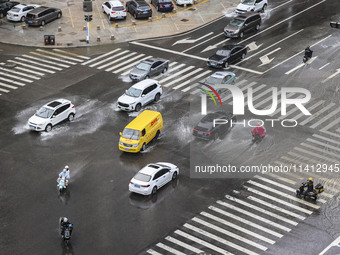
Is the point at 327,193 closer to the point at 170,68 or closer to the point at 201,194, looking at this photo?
the point at 201,194

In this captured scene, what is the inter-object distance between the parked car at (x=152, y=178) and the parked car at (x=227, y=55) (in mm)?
20350

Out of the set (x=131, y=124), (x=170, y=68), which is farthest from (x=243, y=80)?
(x=131, y=124)

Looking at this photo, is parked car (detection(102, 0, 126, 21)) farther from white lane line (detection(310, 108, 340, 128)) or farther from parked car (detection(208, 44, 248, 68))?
white lane line (detection(310, 108, 340, 128))

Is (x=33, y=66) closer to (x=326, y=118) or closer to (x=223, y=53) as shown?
(x=223, y=53)

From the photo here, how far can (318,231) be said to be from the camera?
40.6 meters

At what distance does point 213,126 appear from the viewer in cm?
5206

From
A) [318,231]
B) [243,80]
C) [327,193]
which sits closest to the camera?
[318,231]

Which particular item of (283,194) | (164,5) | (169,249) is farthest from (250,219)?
(164,5)

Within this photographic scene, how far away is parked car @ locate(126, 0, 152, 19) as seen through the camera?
76.6 m

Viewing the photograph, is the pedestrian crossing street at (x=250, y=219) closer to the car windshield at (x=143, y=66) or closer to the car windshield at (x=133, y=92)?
the car windshield at (x=133, y=92)

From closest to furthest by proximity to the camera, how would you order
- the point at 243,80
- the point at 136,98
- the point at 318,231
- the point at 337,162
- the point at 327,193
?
the point at 318,231 < the point at 327,193 < the point at 337,162 < the point at 136,98 < the point at 243,80

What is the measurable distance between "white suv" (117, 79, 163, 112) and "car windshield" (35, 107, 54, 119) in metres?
6.27

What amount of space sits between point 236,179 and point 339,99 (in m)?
16.4

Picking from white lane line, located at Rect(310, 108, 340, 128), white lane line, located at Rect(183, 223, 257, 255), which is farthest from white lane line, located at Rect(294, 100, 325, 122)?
white lane line, located at Rect(183, 223, 257, 255)
